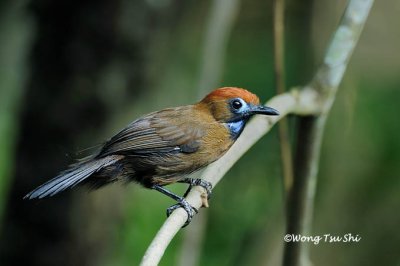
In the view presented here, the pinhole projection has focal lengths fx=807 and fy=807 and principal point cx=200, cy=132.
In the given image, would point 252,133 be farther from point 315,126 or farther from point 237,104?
point 315,126

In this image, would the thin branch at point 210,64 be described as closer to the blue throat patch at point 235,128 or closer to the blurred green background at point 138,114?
the blurred green background at point 138,114

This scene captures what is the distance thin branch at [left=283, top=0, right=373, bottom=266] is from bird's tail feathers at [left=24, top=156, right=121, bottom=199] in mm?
905

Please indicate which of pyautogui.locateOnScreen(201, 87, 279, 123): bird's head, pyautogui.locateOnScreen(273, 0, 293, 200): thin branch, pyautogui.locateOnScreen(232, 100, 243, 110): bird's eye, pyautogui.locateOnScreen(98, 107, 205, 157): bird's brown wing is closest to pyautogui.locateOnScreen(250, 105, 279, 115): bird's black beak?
pyautogui.locateOnScreen(201, 87, 279, 123): bird's head

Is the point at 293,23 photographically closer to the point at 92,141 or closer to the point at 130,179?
the point at 92,141

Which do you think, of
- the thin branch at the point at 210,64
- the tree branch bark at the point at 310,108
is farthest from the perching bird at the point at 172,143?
the thin branch at the point at 210,64

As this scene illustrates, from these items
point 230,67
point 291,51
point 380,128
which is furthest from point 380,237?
point 230,67

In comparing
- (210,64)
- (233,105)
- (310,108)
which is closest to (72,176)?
(233,105)

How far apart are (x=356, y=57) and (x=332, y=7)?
664 mm

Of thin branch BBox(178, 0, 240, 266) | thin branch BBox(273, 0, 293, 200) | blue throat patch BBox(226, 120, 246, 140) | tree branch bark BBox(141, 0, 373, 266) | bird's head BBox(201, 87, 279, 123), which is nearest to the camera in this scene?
bird's head BBox(201, 87, 279, 123)

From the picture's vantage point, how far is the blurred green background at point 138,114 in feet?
18.6

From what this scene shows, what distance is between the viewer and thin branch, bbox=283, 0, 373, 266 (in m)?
3.88

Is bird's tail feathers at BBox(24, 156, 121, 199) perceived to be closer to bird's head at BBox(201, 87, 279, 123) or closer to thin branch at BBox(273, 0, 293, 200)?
bird's head at BBox(201, 87, 279, 123)

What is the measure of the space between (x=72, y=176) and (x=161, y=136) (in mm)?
595

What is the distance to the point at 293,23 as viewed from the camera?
6.80m
